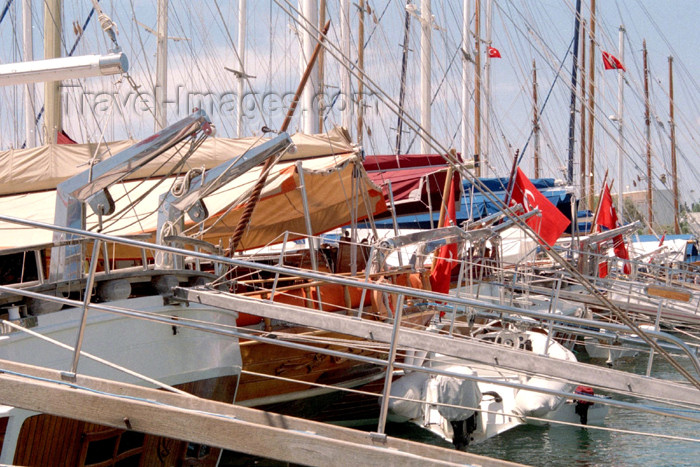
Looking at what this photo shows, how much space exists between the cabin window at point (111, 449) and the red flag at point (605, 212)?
19.9 metres

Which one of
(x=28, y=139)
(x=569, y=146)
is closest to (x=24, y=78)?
(x=28, y=139)

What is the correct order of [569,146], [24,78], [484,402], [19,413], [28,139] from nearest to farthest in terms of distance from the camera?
[19,413] < [24,78] < [484,402] < [28,139] < [569,146]

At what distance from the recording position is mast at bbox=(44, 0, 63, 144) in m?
13.1

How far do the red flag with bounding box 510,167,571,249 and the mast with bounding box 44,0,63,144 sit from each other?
9.24 meters

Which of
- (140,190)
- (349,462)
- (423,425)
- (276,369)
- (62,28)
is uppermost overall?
(62,28)

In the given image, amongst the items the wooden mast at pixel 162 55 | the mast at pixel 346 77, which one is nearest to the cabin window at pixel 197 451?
the wooden mast at pixel 162 55

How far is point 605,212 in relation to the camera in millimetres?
24781

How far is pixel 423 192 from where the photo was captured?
18.5m

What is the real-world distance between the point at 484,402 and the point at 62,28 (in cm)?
939

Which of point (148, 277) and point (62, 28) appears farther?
point (62, 28)

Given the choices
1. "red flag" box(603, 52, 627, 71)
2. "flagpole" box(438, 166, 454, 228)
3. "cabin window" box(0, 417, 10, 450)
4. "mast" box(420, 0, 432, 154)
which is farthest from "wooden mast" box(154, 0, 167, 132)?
"cabin window" box(0, 417, 10, 450)

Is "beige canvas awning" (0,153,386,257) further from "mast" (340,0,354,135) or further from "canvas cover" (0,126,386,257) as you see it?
"mast" (340,0,354,135)

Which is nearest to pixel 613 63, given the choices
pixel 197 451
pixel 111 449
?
pixel 197 451

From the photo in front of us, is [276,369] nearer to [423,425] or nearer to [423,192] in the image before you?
[423,425]
